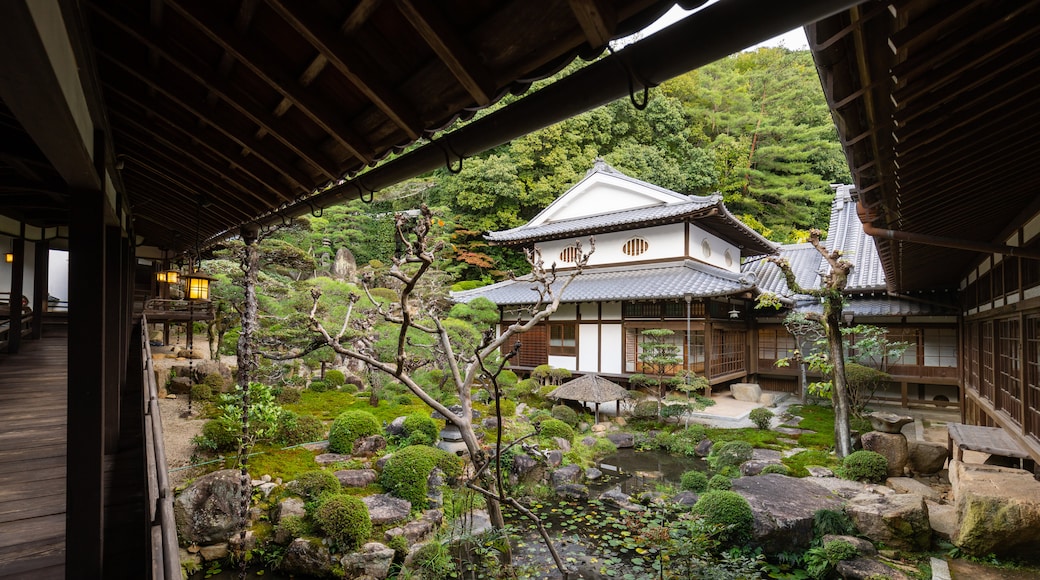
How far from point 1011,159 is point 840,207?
1542cm

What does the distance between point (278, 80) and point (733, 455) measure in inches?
377

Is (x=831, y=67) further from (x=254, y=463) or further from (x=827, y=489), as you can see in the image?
(x=254, y=463)

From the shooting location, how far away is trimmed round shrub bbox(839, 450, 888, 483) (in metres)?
7.67

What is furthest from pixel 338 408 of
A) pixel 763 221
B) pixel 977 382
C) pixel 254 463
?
pixel 763 221

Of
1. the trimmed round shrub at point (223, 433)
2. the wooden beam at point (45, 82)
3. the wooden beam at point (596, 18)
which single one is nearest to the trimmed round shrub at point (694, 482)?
the trimmed round shrub at point (223, 433)

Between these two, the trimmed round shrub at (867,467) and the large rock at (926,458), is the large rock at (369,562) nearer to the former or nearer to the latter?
the trimmed round shrub at (867,467)

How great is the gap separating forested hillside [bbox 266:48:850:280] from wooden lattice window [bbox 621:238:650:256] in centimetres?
770

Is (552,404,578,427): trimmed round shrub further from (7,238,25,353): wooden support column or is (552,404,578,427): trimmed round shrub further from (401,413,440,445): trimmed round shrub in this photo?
(7,238,25,353): wooden support column

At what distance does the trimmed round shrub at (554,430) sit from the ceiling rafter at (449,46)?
9.35 meters

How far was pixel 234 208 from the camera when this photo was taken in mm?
4355

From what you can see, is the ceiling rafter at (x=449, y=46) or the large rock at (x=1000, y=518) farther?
the large rock at (x=1000, y=518)

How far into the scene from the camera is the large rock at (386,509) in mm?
6402

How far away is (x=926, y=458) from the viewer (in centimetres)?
805

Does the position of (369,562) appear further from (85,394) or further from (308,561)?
(85,394)
